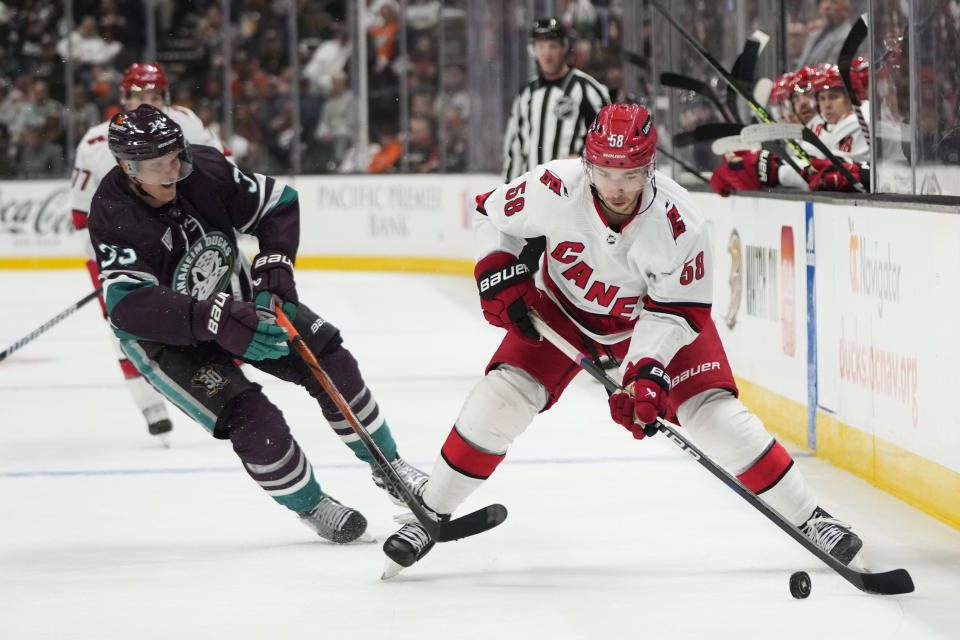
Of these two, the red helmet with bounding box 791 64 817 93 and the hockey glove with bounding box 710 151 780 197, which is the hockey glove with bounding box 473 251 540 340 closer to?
the hockey glove with bounding box 710 151 780 197

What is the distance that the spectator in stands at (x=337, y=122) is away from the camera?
38.1 ft

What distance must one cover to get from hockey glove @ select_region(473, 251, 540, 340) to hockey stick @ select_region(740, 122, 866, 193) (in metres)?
1.63

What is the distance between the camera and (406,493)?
288 cm

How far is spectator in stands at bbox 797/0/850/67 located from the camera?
5.11 metres

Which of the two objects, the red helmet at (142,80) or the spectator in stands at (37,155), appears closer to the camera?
the red helmet at (142,80)

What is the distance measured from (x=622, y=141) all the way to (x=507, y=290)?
1.27 ft

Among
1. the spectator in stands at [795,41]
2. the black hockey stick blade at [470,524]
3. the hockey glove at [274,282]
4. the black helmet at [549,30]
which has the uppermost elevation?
the black helmet at [549,30]

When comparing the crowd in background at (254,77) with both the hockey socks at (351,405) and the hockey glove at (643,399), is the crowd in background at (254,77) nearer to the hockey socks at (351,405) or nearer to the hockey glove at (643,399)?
the hockey socks at (351,405)

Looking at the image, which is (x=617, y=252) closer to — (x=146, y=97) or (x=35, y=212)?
(x=146, y=97)

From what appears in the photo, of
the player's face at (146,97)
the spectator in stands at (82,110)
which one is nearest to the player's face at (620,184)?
the player's face at (146,97)

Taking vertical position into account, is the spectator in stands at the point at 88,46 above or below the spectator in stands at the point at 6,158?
above

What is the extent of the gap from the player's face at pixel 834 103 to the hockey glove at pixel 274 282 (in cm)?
218

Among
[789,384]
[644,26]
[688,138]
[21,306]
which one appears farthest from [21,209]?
[789,384]

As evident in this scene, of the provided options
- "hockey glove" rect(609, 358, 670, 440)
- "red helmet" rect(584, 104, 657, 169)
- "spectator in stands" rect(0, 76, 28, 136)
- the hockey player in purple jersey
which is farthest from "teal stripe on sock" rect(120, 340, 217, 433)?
"spectator in stands" rect(0, 76, 28, 136)
